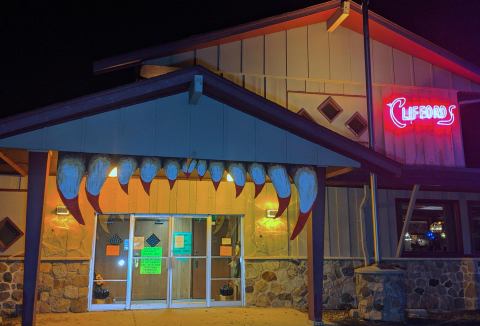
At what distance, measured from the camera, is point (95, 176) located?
8117 millimetres

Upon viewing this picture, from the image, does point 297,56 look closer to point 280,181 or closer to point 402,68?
point 402,68

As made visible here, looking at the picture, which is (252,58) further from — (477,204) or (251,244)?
(477,204)

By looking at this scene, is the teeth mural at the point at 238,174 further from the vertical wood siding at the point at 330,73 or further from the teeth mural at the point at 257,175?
the vertical wood siding at the point at 330,73

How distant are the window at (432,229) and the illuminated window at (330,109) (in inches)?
124

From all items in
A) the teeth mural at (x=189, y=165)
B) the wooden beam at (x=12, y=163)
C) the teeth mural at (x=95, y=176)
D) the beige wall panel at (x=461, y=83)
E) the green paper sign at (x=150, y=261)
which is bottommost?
the green paper sign at (x=150, y=261)

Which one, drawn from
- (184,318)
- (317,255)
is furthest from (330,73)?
(184,318)

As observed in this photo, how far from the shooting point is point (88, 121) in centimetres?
812

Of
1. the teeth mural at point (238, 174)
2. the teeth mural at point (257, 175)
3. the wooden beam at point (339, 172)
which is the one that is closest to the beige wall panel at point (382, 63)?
the wooden beam at point (339, 172)

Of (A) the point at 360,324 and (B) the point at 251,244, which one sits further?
(B) the point at 251,244

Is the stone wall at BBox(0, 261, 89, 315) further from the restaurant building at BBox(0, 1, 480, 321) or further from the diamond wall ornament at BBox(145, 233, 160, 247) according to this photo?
the diamond wall ornament at BBox(145, 233, 160, 247)

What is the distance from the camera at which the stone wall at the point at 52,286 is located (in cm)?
1078

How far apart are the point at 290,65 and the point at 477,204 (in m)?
7.08

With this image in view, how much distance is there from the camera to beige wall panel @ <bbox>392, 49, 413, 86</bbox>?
527 inches

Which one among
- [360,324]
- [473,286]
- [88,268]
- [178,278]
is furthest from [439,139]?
[88,268]
